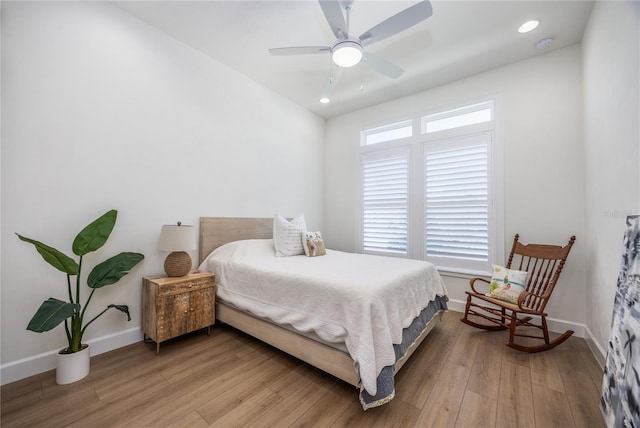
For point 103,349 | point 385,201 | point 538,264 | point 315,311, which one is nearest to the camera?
point 315,311

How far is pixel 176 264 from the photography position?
2.35 meters

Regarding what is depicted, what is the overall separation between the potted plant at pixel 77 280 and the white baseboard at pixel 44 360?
0.18 m

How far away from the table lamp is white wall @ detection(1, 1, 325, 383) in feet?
0.87

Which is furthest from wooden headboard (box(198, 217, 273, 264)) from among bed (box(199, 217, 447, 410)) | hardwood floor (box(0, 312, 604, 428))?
hardwood floor (box(0, 312, 604, 428))

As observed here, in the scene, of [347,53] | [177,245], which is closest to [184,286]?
[177,245]

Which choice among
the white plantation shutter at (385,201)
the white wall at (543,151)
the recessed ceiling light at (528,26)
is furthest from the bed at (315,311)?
the recessed ceiling light at (528,26)

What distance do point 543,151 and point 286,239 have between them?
9.89 ft

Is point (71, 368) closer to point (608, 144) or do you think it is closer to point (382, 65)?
point (382, 65)

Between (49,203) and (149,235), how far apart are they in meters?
0.72

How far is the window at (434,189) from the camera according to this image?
10.1 feet

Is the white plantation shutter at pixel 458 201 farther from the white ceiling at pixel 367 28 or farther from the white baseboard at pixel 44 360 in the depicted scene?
the white baseboard at pixel 44 360

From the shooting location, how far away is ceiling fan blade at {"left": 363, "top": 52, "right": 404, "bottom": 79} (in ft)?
7.49

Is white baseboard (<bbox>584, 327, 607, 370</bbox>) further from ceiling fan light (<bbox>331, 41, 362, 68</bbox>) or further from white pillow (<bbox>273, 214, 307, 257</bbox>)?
ceiling fan light (<bbox>331, 41, 362, 68</bbox>)

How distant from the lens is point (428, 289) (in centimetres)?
233
